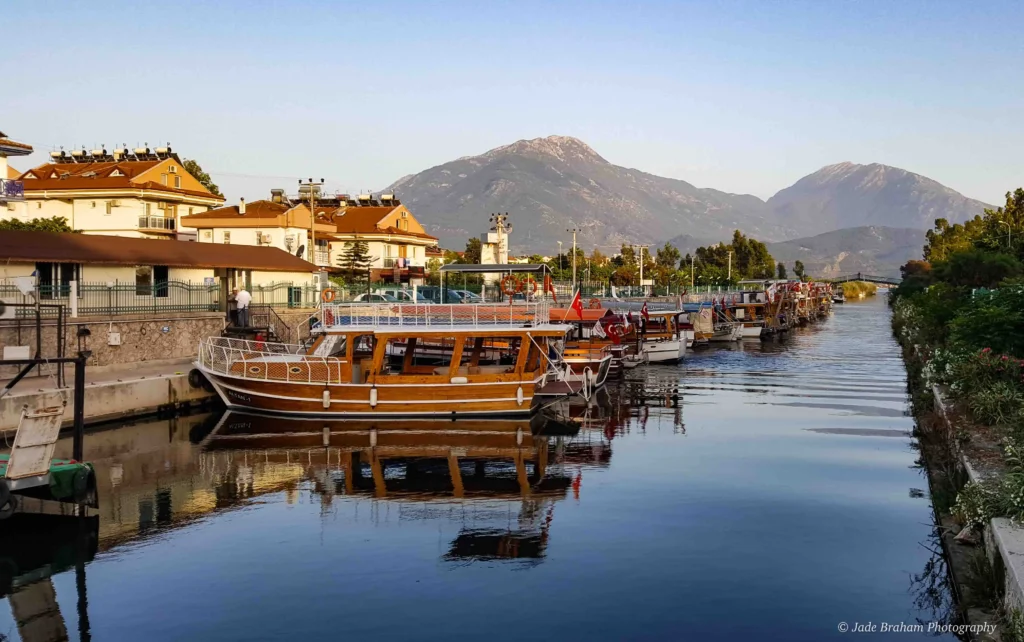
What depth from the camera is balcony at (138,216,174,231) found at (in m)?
63.9

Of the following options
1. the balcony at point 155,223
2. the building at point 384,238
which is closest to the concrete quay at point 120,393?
the balcony at point 155,223

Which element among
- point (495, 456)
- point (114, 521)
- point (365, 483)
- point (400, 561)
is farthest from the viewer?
point (495, 456)

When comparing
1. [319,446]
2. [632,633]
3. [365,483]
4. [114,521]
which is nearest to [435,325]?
[319,446]

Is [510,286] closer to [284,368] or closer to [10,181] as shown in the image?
[284,368]

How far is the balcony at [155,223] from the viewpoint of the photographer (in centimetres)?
6388

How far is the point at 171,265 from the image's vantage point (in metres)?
40.7

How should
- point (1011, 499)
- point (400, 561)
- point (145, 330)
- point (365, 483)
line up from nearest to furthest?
point (1011, 499)
point (400, 561)
point (365, 483)
point (145, 330)

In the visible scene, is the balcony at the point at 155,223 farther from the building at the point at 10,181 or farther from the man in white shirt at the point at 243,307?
the man in white shirt at the point at 243,307

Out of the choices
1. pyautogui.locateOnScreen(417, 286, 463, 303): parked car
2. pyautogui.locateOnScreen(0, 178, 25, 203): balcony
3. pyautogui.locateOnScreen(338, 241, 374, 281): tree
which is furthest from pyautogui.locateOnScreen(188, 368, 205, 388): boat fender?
pyautogui.locateOnScreen(338, 241, 374, 281): tree

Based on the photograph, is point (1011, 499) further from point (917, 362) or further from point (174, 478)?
point (917, 362)

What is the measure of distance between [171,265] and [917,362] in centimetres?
3192

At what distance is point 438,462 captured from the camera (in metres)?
24.2

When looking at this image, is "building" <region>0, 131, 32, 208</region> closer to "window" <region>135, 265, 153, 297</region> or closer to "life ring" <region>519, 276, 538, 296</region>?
"window" <region>135, 265, 153, 297</region>

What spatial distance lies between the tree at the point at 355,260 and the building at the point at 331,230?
0.45 metres
